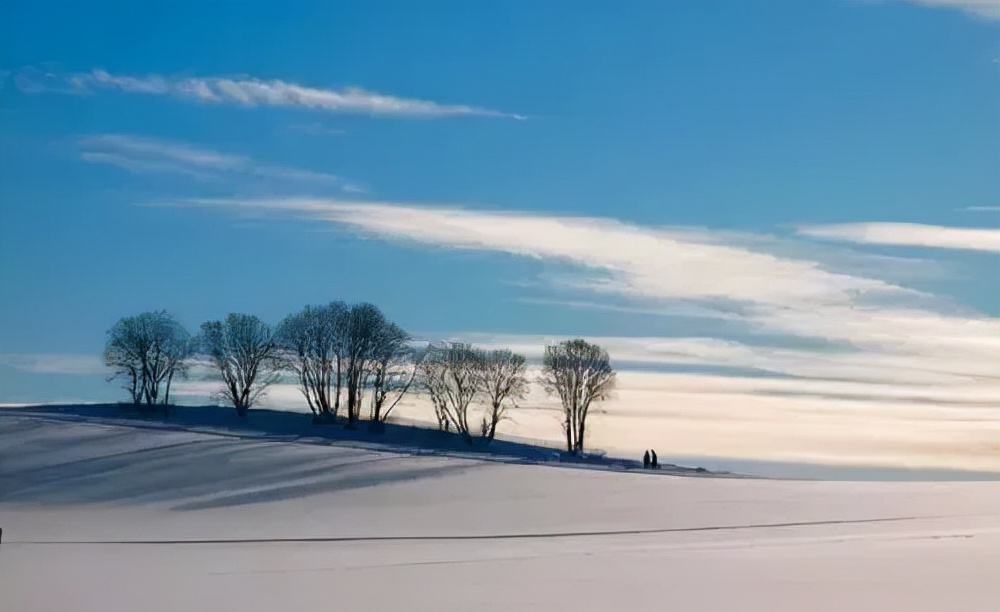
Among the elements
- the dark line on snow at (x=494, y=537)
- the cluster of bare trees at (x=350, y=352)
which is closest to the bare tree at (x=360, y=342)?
the cluster of bare trees at (x=350, y=352)

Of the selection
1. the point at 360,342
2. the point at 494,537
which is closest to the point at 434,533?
the point at 494,537

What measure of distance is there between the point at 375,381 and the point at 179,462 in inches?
784

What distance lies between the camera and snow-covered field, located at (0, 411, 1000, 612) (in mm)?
14281

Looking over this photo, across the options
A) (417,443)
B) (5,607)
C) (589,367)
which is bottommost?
(5,607)

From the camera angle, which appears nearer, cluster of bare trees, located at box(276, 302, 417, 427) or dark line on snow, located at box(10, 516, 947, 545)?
dark line on snow, located at box(10, 516, 947, 545)

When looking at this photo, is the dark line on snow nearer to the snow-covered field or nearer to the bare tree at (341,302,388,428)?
the snow-covered field

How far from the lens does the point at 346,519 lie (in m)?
26.8

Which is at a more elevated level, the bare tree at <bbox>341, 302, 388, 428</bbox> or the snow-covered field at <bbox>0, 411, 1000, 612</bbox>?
the bare tree at <bbox>341, 302, 388, 428</bbox>

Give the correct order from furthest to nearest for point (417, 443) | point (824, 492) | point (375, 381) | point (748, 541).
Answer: point (375, 381)
point (417, 443)
point (824, 492)
point (748, 541)

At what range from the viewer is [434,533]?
25.4 metres

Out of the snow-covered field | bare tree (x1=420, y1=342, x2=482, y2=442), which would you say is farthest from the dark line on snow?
bare tree (x1=420, y1=342, x2=482, y2=442)

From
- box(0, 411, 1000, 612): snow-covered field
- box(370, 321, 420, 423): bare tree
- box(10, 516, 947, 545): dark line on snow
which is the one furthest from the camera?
box(370, 321, 420, 423): bare tree

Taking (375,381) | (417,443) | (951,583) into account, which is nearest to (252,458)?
(417,443)

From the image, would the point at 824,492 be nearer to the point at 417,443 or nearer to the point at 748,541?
the point at 748,541
